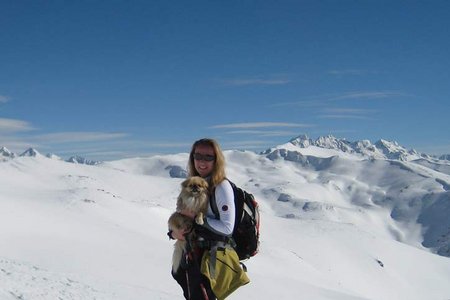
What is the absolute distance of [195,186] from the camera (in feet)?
18.9

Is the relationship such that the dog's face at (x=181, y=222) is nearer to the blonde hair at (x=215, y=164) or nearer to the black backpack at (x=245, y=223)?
the black backpack at (x=245, y=223)

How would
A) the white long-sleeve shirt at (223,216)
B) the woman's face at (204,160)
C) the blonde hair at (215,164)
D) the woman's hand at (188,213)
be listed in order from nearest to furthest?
the white long-sleeve shirt at (223,216)
the woman's hand at (188,213)
the blonde hair at (215,164)
the woman's face at (204,160)

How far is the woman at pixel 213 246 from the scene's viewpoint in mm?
5713

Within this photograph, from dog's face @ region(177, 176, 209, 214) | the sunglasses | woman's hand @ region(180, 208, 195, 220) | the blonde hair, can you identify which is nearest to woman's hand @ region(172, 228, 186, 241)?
woman's hand @ region(180, 208, 195, 220)

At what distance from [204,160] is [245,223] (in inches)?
38.8

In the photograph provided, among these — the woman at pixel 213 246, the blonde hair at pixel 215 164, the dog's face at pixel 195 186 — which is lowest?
the woman at pixel 213 246

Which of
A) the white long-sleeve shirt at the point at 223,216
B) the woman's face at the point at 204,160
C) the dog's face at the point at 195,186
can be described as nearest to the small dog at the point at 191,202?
the dog's face at the point at 195,186

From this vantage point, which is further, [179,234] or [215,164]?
[215,164]

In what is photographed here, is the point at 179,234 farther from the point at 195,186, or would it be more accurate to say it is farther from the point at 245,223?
the point at 245,223

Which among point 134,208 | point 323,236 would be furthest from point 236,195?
point 323,236

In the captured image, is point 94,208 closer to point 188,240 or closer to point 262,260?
point 262,260

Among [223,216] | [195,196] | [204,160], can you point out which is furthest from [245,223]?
[204,160]

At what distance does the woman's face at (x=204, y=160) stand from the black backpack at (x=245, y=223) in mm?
437

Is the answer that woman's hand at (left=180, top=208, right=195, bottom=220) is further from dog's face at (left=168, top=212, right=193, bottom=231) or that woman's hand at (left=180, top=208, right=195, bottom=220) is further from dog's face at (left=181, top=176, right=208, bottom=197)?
dog's face at (left=181, top=176, right=208, bottom=197)
